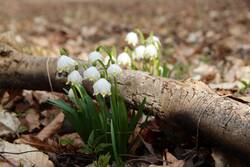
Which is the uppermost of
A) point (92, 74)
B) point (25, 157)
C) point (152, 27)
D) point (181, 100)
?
point (152, 27)

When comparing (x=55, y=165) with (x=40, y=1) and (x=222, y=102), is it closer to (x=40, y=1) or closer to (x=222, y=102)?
(x=222, y=102)

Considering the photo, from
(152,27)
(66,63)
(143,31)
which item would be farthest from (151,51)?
(152,27)

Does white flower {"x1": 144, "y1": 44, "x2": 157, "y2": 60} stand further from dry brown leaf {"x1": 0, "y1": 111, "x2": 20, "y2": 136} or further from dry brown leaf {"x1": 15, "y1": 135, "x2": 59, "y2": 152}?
dry brown leaf {"x1": 0, "y1": 111, "x2": 20, "y2": 136}

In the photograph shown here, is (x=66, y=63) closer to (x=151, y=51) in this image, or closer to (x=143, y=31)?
(x=151, y=51)

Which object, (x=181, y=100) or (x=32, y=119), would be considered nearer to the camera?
(x=181, y=100)

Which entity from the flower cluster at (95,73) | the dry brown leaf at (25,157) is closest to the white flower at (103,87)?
the flower cluster at (95,73)

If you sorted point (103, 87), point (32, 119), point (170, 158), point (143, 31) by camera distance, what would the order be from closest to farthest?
point (103, 87)
point (170, 158)
point (32, 119)
point (143, 31)
